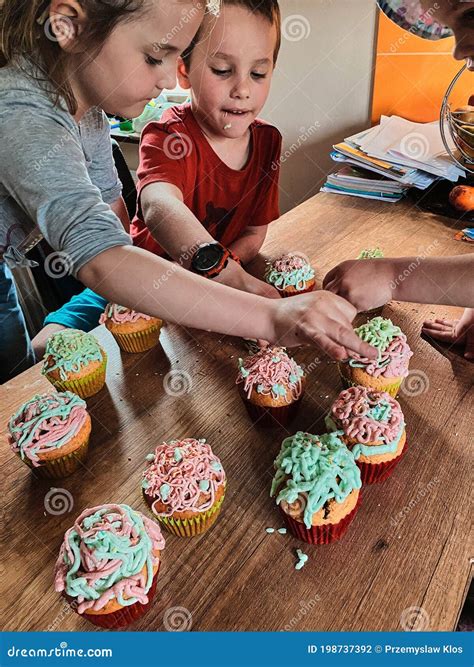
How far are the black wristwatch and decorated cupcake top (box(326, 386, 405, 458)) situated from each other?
20.1 inches

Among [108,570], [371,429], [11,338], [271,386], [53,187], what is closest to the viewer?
[108,570]

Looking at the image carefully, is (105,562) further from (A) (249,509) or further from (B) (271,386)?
(B) (271,386)

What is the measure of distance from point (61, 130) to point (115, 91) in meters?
0.15

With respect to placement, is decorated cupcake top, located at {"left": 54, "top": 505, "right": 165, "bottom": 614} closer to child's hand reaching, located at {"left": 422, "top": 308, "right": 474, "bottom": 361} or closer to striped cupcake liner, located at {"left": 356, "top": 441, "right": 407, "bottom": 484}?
striped cupcake liner, located at {"left": 356, "top": 441, "right": 407, "bottom": 484}

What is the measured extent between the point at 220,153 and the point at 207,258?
54cm

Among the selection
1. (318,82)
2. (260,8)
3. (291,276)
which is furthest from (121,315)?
(318,82)

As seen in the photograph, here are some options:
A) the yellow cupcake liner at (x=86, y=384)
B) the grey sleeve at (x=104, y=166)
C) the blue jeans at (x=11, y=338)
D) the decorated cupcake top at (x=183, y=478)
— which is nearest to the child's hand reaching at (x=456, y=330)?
the decorated cupcake top at (x=183, y=478)

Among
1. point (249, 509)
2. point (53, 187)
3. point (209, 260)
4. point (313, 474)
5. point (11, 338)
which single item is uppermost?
point (53, 187)

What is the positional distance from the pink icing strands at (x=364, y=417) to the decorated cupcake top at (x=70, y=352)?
60cm

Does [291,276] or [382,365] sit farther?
[291,276]

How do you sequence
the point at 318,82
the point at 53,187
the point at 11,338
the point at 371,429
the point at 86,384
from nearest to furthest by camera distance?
the point at 53,187
the point at 371,429
the point at 86,384
the point at 11,338
the point at 318,82

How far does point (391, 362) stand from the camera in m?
1.15

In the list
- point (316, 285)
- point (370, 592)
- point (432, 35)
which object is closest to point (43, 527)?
point (370, 592)

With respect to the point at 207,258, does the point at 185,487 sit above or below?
below
